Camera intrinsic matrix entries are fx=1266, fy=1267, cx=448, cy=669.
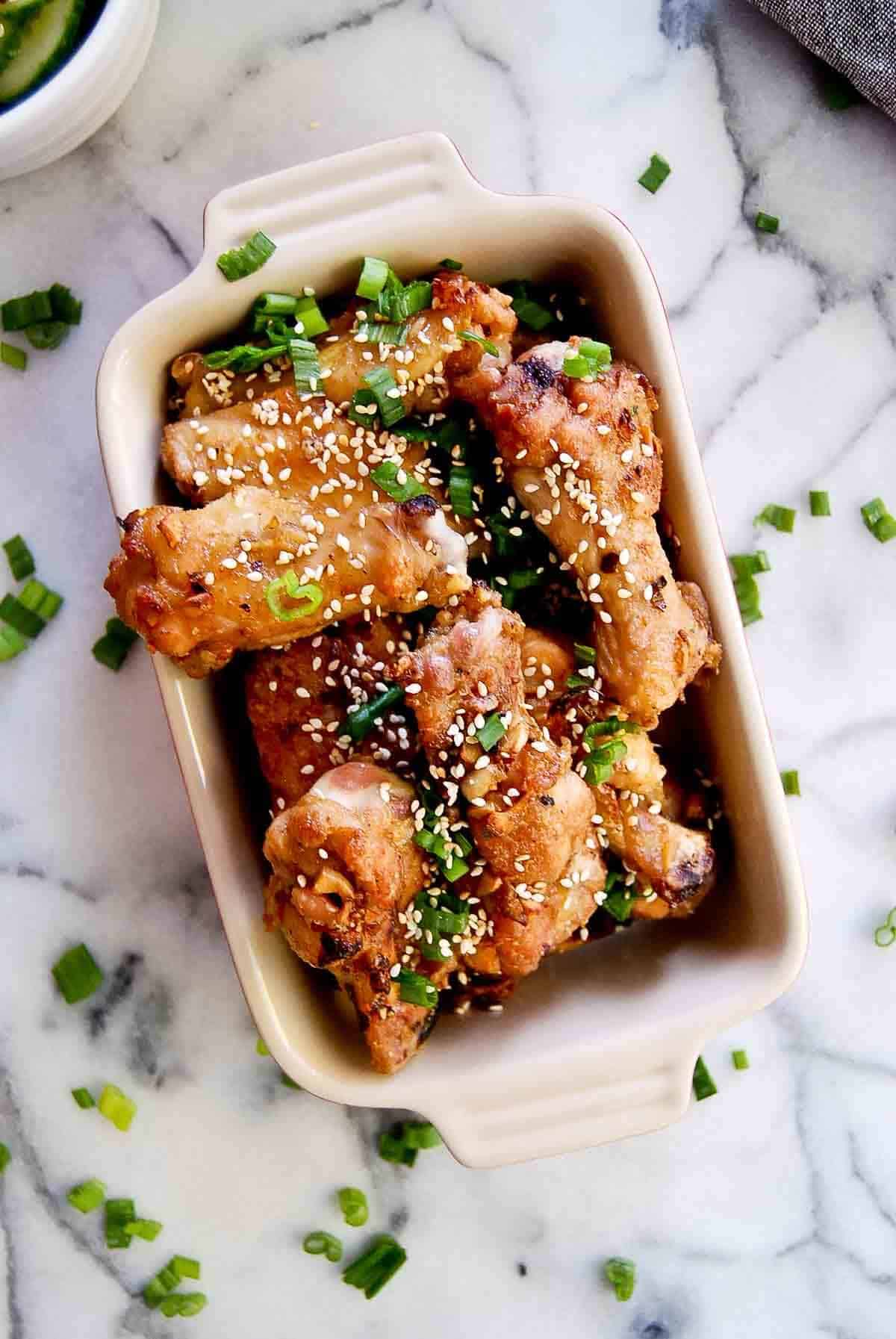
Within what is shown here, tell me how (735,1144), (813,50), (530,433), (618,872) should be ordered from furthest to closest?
(735,1144), (813,50), (618,872), (530,433)

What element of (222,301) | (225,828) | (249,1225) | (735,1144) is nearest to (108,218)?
(222,301)

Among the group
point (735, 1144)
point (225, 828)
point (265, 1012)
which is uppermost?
point (225, 828)

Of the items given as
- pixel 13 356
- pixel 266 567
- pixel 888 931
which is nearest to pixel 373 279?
pixel 266 567

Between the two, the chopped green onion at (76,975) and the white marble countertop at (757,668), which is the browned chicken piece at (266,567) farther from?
the chopped green onion at (76,975)

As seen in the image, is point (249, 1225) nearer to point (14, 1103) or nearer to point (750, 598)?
point (14, 1103)

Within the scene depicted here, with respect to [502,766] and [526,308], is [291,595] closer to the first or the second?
[502,766]

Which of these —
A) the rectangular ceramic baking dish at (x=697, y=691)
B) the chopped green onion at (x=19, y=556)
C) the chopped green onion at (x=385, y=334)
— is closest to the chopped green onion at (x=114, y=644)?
the chopped green onion at (x=19, y=556)
